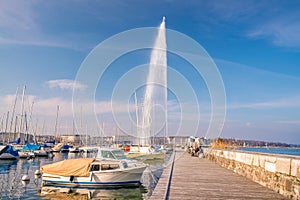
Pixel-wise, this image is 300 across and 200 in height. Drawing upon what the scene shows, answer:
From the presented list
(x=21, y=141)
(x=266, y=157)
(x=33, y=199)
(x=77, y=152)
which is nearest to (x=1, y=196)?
(x=33, y=199)

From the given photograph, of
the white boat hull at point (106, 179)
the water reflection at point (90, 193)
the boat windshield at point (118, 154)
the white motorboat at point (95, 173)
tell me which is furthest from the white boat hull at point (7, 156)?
the boat windshield at point (118, 154)

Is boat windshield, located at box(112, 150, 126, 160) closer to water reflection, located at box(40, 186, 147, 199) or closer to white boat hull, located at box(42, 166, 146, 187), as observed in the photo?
white boat hull, located at box(42, 166, 146, 187)

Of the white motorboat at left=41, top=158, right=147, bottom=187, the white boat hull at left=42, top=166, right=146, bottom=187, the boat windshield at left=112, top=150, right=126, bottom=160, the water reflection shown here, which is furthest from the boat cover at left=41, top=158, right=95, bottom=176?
the boat windshield at left=112, top=150, right=126, bottom=160

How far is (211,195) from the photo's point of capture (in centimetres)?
844

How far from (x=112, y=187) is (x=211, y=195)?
44.0 ft

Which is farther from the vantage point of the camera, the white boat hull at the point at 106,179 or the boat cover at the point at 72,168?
the boat cover at the point at 72,168

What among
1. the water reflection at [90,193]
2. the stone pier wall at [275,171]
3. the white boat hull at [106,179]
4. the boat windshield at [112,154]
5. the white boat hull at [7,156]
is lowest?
the white boat hull at [7,156]

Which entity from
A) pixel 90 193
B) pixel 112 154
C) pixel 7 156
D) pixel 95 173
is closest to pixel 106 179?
pixel 95 173

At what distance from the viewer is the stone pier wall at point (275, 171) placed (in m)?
7.78

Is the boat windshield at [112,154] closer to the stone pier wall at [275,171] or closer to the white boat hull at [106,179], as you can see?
the white boat hull at [106,179]

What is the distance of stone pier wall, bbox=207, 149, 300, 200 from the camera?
778 cm

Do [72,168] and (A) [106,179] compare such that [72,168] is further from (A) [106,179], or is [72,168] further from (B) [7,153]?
(B) [7,153]

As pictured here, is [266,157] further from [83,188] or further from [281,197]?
[83,188]

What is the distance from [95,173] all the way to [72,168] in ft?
6.59
